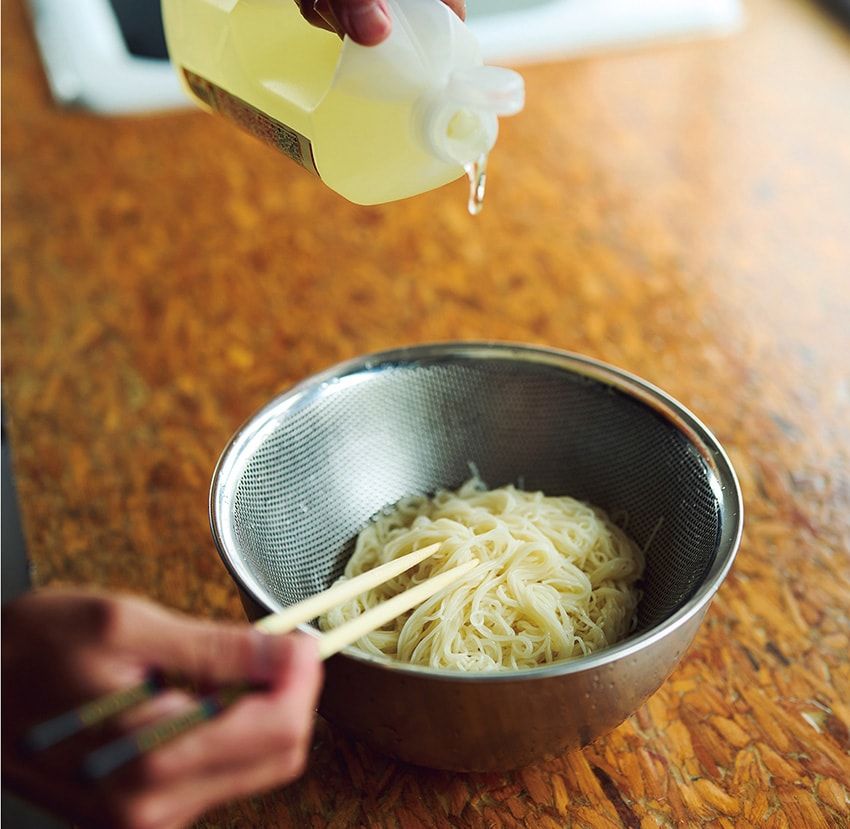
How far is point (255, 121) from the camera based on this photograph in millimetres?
1089

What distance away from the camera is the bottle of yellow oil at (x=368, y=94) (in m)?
0.91

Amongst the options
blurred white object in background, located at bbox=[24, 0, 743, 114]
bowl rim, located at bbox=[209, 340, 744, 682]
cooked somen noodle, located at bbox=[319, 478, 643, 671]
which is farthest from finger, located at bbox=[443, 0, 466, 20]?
blurred white object in background, located at bbox=[24, 0, 743, 114]

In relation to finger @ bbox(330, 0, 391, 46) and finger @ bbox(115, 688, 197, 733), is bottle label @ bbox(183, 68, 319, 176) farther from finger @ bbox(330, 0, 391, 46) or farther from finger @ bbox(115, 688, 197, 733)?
finger @ bbox(115, 688, 197, 733)

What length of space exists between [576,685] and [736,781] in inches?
11.9

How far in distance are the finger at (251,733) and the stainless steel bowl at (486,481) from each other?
6.5 inches

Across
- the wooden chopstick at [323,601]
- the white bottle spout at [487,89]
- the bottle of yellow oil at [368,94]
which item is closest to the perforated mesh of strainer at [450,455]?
the wooden chopstick at [323,601]

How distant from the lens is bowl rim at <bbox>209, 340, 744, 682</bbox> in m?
0.78

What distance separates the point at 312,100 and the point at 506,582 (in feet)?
1.75

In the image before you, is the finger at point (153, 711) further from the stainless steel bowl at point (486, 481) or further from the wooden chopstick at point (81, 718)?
the stainless steel bowl at point (486, 481)

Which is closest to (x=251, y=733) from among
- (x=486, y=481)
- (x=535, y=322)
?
(x=486, y=481)

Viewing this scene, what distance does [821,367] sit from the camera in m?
1.63

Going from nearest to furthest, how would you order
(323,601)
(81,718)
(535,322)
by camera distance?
(81,718) → (323,601) → (535,322)

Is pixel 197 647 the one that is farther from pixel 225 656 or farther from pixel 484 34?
pixel 484 34

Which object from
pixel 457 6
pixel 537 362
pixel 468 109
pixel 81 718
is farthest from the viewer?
pixel 537 362
